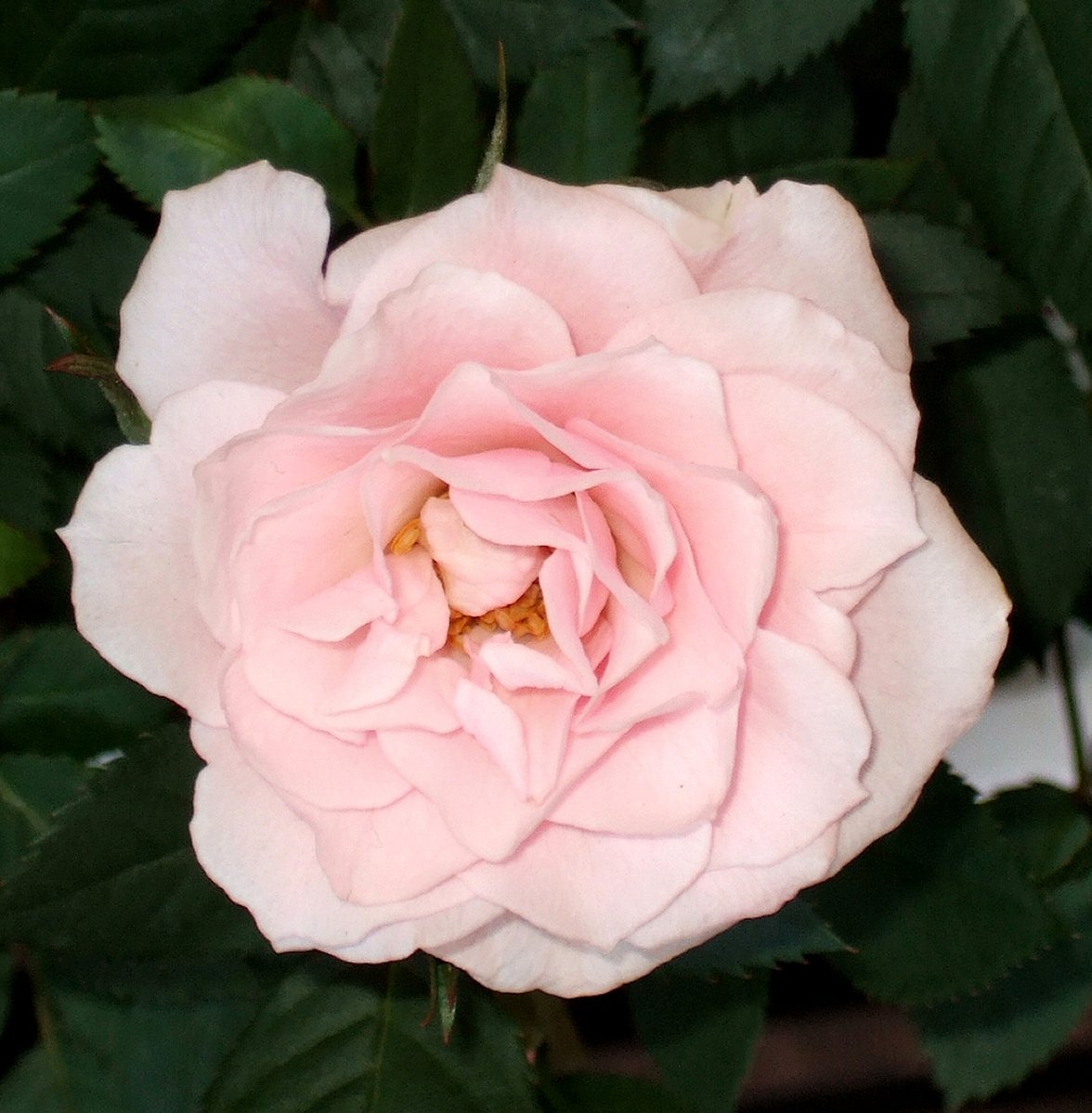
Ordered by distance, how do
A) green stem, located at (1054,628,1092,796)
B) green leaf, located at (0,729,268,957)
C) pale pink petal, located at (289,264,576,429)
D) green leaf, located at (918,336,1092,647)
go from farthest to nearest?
green stem, located at (1054,628,1092,796) → green leaf, located at (918,336,1092,647) → green leaf, located at (0,729,268,957) → pale pink petal, located at (289,264,576,429)

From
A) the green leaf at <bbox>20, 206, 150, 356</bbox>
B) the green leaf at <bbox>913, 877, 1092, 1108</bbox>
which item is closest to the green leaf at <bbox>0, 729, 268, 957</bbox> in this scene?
the green leaf at <bbox>20, 206, 150, 356</bbox>

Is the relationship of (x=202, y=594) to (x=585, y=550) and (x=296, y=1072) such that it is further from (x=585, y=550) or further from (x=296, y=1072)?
(x=296, y=1072)

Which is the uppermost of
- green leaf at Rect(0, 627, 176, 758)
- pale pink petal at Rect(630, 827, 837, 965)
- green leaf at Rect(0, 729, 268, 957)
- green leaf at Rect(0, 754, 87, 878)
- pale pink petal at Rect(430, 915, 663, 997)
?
pale pink petal at Rect(630, 827, 837, 965)

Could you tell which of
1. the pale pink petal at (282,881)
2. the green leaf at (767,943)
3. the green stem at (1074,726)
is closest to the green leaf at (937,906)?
the green leaf at (767,943)

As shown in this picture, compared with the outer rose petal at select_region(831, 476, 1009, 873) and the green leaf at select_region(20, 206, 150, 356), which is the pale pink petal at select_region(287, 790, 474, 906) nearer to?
the outer rose petal at select_region(831, 476, 1009, 873)

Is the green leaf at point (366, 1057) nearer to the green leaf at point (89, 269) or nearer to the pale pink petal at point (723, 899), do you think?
the pale pink petal at point (723, 899)

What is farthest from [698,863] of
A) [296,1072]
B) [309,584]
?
[296,1072]
